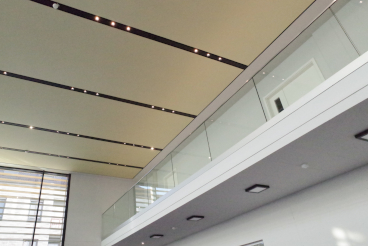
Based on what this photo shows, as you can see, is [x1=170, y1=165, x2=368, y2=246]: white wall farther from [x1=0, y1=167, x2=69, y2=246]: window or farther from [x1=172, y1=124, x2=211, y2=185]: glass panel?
[x1=0, y1=167, x2=69, y2=246]: window

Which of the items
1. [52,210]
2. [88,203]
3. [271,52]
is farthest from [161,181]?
[52,210]

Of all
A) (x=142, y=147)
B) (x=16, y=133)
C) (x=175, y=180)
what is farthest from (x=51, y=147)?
(x=175, y=180)

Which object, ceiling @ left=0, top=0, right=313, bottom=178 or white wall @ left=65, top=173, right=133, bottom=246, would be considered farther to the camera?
white wall @ left=65, top=173, right=133, bottom=246

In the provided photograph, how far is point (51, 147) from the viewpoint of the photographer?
9164 millimetres

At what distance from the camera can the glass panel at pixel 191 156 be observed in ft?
19.0

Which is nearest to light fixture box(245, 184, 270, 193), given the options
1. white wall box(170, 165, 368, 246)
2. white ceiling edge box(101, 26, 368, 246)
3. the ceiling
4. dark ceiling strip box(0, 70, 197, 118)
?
white wall box(170, 165, 368, 246)

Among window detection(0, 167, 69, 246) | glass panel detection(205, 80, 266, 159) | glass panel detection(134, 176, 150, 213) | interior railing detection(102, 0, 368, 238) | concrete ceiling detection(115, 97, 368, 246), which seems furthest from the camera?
window detection(0, 167, 69, 246)

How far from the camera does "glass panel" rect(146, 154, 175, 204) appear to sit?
22.3 ft

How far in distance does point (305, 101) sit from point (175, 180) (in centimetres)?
365

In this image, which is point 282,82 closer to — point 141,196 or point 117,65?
point 117,65

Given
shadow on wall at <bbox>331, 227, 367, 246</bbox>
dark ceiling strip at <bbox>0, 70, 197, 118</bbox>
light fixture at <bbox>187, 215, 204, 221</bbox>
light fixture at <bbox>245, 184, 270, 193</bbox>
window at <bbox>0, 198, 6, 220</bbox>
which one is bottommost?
shadow on wall at <bbox>331, 227, 367, 246</bbox>

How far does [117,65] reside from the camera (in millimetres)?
6188

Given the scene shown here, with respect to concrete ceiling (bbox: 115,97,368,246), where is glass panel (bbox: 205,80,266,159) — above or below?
above

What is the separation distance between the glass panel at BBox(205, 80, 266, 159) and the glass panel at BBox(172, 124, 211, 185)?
→ 0.73ft
